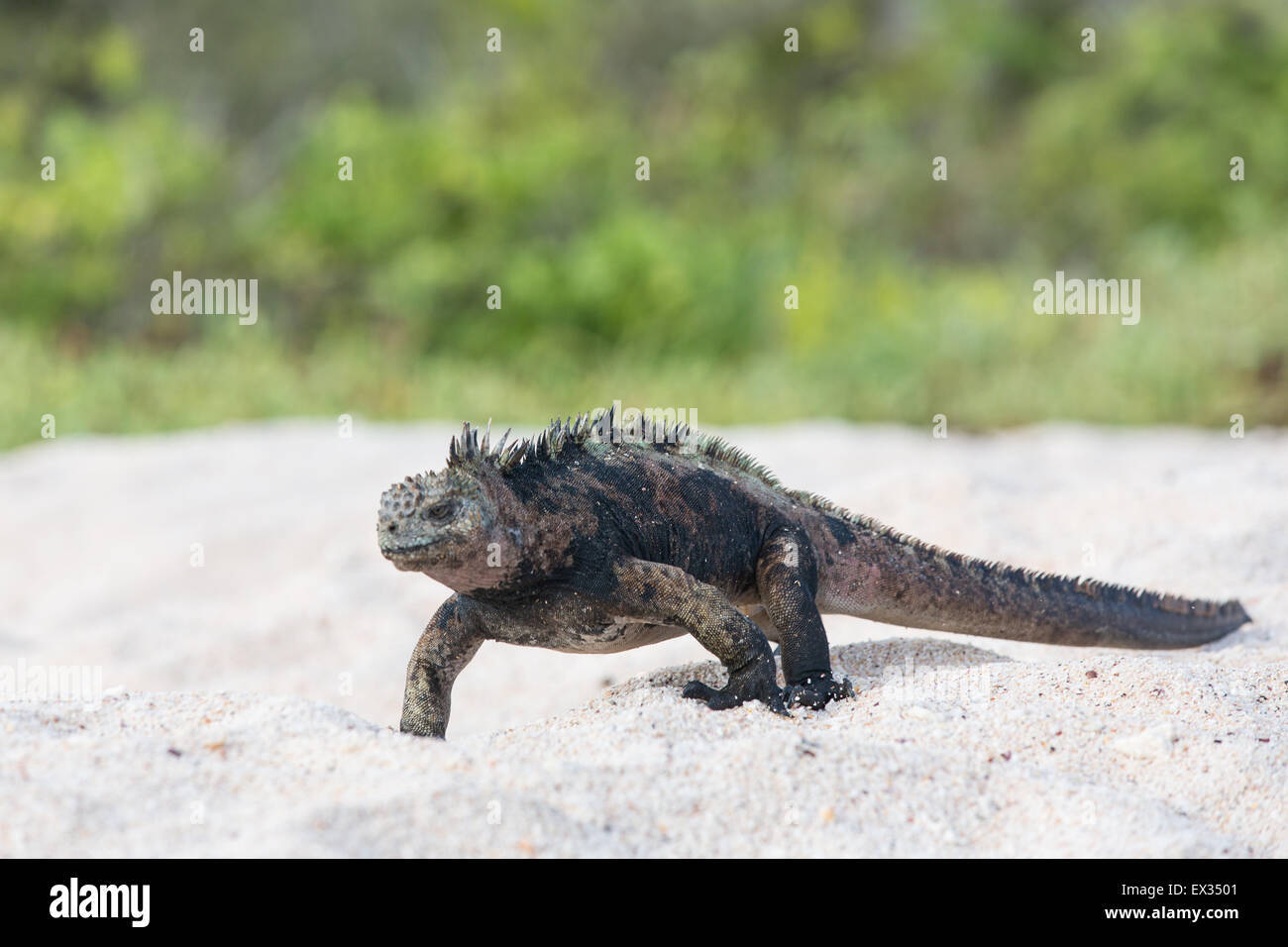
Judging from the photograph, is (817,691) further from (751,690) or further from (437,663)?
(437,663)

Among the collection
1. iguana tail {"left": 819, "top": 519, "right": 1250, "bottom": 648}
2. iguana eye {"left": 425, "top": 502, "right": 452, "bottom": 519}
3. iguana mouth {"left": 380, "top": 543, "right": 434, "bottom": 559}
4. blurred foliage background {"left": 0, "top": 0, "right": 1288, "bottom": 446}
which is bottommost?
iguana tail {"left": 819, "top": 519, "right": 1250, "bottom": 648}

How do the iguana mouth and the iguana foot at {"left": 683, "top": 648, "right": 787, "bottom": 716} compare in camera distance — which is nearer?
the iguana mouth

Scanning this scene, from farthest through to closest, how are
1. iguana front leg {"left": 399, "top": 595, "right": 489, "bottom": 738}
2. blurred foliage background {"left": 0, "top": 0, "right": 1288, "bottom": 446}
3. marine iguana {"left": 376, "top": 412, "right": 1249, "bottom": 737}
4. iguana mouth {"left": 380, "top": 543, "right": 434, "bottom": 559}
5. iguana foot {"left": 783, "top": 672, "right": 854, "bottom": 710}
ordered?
blurred foliage background {"left": 0, "top": 0, "right": 1288, "bottom": 446}, iguana front leg {"left": 399, "top": 595, "right": 489, "bottom": 738}, iguana foot {"left": 783, "top": 672, "right": 854, "bottom": 710}, marine iguana {"left": 376, "top": 412, "right": 1249, "bottom": 737}, iguana mouth {"left": 380, "top": 543, "right": 434, "bottom": 559}

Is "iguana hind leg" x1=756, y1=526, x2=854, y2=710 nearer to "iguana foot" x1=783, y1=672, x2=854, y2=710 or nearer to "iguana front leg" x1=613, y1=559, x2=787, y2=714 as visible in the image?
"iguana foot" x1=783, y1=672, x2=854, y2=710

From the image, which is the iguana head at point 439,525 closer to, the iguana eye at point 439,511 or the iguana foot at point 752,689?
the iguana eye at point 439,511

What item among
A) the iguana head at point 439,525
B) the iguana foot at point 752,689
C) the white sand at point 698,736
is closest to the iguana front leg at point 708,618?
the iguana foot at point 752,689

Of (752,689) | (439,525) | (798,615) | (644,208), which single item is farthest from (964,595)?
(644,208)

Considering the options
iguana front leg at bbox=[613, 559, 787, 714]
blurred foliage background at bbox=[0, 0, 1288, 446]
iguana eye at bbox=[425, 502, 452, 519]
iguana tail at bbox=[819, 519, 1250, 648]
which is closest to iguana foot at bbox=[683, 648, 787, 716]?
iguana front leg at bbox=[613, 559, 787, 714]
